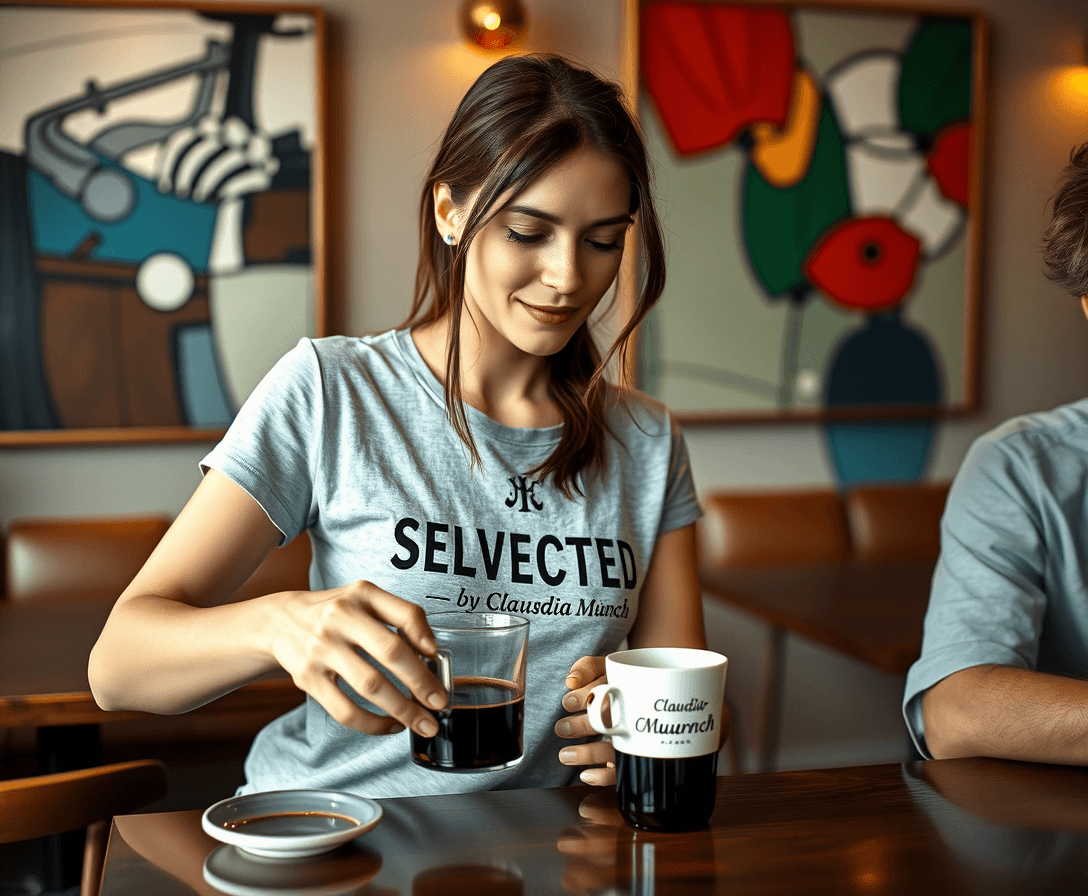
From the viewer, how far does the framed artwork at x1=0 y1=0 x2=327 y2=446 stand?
115 inches

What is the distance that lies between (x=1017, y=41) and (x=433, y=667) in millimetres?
3656

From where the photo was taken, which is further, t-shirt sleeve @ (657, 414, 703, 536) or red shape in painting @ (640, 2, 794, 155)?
red shape in painting @ (640, 2, 794, 155)

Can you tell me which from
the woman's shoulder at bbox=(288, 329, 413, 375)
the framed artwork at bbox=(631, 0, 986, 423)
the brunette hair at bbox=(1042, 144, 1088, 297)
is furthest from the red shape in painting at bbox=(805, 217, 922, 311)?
the woman's shoulder at bbox=(288, 329, 413, 375)

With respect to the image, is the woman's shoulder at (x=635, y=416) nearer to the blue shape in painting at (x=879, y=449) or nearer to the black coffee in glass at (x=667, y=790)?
the black coffee in glass at (x=667, y=790)

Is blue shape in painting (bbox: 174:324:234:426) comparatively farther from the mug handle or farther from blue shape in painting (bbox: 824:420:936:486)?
the mug handle

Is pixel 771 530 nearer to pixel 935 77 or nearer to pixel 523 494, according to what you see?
pixel 935 77

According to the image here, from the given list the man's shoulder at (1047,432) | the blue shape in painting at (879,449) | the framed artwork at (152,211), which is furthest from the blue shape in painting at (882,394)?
the man's shoulder at (1047,432)

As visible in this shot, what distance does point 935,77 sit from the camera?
355cm

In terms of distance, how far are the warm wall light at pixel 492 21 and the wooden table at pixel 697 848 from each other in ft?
8.59

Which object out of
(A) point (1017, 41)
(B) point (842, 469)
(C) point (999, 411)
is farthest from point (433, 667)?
(A) point (1017, 41)

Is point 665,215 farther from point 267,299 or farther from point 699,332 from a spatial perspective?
point 267,299

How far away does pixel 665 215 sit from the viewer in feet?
11.1

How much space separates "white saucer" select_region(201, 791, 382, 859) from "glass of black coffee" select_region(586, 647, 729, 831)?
0.65 feet

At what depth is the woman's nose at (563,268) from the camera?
3.76ft
